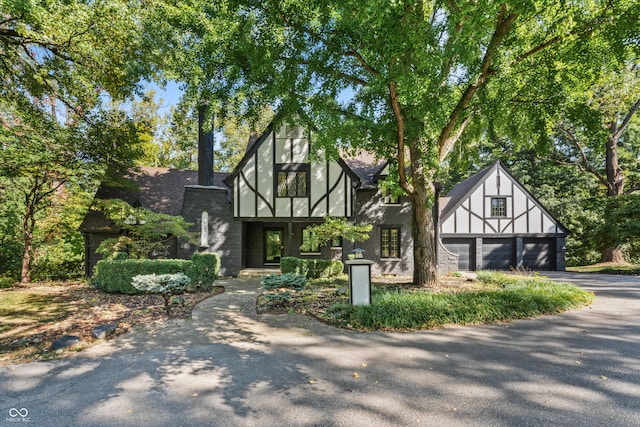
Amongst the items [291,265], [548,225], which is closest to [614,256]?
[548,225]

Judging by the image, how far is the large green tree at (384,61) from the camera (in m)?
6.53

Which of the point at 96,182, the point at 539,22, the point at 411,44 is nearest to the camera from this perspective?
the point at 411,44

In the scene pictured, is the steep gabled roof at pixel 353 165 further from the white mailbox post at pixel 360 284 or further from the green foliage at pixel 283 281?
the white mailbox post at pixel 360 284

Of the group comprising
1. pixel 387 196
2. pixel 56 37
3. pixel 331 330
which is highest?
pixel 56 37

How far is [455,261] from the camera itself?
1639 cm

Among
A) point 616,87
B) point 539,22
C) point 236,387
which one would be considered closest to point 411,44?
point 539,22

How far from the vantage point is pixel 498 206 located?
1862cm

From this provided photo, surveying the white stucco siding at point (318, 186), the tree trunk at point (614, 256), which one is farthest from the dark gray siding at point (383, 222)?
the tree trunk at point (614, 256)

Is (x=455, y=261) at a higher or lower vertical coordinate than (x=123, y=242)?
lower

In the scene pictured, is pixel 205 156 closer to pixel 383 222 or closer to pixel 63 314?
pixel 63 314

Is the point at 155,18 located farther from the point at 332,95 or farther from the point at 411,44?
the point at 411,44

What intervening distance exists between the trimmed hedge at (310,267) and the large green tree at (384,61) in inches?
184

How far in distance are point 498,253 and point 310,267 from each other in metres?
13.0

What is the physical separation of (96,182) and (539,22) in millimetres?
18202
